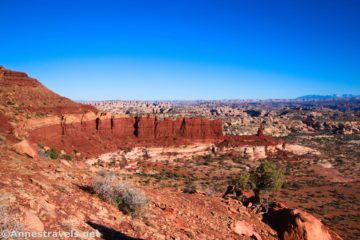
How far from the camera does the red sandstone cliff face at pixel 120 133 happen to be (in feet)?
130

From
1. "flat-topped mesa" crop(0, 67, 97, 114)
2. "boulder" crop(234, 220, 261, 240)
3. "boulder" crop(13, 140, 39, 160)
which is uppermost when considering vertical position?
"flat-topped mesa" crop(0, 67, 97, 114)

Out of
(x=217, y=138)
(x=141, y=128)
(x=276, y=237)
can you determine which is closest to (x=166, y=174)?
(x=141, y=128)

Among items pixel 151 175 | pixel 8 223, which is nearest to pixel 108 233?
pixel 8 223

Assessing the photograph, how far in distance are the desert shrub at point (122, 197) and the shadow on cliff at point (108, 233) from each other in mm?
1512

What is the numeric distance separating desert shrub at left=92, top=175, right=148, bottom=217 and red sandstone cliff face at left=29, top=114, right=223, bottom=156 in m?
25.3

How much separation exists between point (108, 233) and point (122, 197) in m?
2.15

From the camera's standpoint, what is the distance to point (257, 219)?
580 inches

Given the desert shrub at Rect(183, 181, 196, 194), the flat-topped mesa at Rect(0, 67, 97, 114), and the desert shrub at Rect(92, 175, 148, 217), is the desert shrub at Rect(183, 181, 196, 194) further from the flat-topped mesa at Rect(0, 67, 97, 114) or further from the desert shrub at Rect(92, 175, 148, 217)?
the flat-topped mesa at Rect(0, 67, 97, 114)

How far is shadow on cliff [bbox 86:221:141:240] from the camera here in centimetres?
758

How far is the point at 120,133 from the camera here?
51750 millimetres

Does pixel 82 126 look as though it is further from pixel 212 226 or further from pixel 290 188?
pixel 212 226

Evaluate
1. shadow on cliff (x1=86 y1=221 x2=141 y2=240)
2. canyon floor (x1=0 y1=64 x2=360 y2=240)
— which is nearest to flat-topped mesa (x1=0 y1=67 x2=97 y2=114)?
canyon floor (x1=0 y1=64 x2=360 y2=240)

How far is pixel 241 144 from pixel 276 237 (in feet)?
154

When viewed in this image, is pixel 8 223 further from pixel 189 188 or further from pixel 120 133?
pixel 120 133
